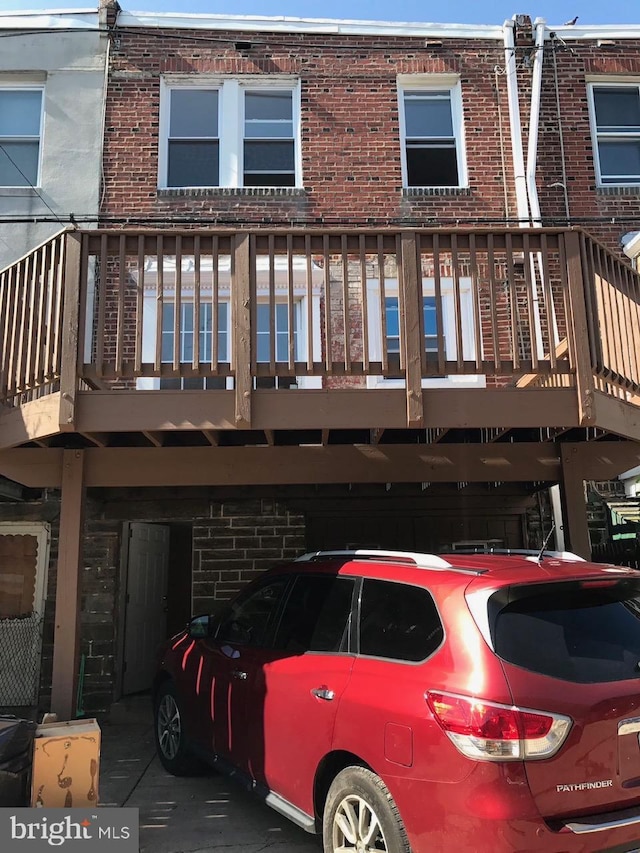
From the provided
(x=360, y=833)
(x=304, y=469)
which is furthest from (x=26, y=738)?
(x=304, y=469)

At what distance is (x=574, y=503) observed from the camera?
5.75 m

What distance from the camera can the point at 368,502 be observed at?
827cm

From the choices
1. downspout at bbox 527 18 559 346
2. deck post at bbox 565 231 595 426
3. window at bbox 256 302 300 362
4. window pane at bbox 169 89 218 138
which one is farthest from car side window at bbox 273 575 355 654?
window pane at bbox 169 89 218 138

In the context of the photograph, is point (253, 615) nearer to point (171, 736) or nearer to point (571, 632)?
point (171, 736)

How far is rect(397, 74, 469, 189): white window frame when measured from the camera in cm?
912

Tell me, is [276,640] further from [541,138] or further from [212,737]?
[541,138]

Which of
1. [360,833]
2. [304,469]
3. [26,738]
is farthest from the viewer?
[304,469]

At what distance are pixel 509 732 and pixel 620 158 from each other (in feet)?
29.3

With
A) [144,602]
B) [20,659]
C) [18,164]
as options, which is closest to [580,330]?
[144,602]

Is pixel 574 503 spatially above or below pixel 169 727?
above

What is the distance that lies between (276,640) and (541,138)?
7737 mm

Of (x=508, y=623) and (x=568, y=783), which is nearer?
(x=568, y=783)

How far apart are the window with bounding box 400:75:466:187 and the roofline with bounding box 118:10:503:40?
2.11ft

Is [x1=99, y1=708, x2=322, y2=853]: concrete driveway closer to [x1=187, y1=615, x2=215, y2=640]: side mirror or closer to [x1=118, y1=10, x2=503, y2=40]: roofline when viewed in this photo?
[x1=187, y1=615, x2=215, y2=640]: side mirror
